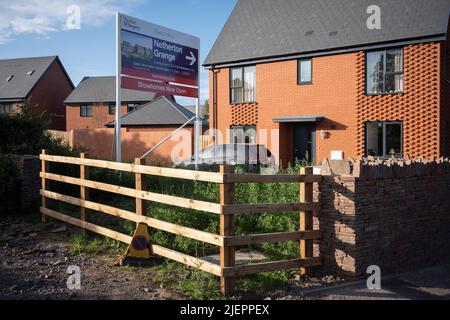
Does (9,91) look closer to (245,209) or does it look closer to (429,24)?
(429,24)

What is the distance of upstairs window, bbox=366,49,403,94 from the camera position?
60.1ft

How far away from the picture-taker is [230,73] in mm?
23156

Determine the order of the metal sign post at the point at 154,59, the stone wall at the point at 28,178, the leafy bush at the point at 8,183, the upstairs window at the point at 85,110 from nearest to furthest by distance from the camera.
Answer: the leafy bush at the point at 8,183 < the stone wall at the point at 28,178 < the metal sign post at the point at 154,59 < the upstairs window at the point at 85,110

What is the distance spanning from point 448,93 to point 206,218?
46.2ft

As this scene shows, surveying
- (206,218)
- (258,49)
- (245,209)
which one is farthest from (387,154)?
(245,209)

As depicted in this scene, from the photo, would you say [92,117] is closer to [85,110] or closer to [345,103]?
[85,110]

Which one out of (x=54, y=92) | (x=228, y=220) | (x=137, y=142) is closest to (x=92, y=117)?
(x=54, y=92)

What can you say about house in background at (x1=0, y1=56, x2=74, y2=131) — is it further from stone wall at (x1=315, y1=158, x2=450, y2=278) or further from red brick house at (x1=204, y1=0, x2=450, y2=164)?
stone wall at (x1=315, y1=158, x2=450, y2=278)

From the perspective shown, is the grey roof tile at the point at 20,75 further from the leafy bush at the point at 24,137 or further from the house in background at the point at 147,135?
the leafy bush at the point at 24,137

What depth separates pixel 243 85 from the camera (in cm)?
2284

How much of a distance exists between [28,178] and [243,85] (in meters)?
14.3

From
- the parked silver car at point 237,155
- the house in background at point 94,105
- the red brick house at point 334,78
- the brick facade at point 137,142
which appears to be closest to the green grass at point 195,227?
the parked silver car at point 237,155

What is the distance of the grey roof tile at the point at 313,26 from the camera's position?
707 inches

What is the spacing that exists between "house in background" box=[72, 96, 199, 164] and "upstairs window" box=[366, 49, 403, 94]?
1045cm
